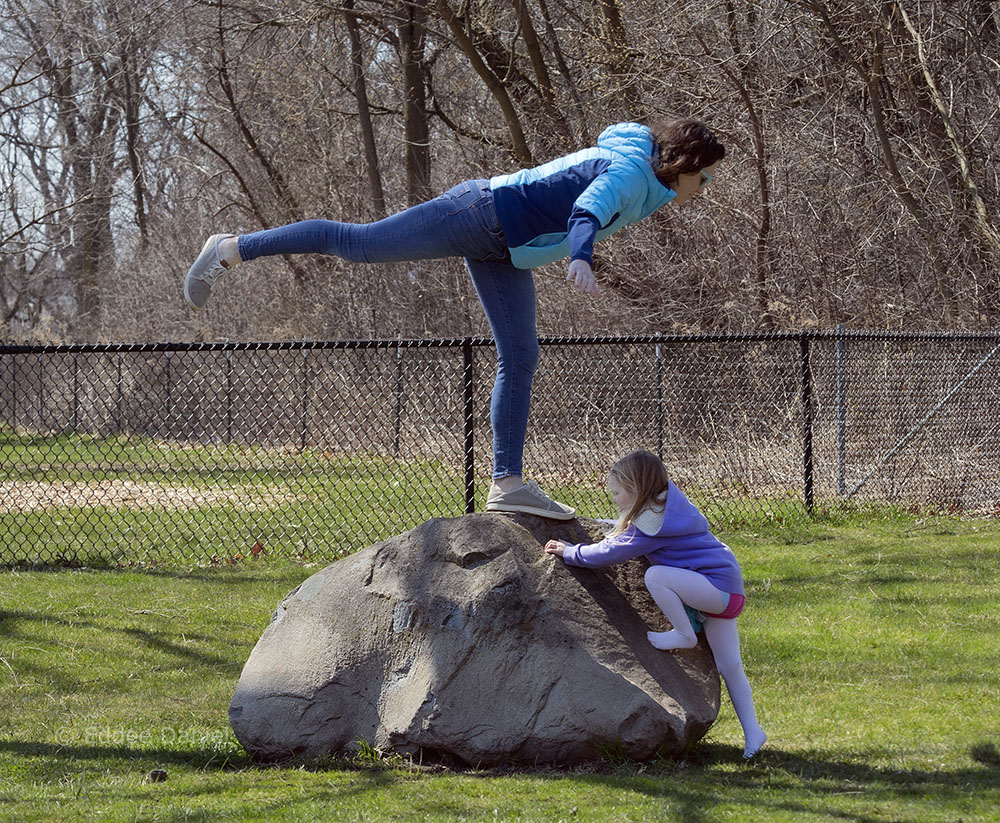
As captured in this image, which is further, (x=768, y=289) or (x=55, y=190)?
(x=55, y=190)

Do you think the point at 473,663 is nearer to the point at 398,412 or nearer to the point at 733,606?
the point at 733,606

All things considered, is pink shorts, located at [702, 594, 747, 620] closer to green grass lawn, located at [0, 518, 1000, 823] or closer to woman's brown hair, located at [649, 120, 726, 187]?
green grass lawn, located at [0, 518, 1000, 823]

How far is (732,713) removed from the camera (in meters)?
4.90

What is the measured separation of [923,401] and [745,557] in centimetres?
328

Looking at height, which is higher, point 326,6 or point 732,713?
point 326,6

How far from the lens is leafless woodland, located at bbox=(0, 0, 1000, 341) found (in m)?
11.9

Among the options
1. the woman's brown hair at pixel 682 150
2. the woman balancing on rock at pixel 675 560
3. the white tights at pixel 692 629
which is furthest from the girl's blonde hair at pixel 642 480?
the woman's brown hair at pixel 682 150

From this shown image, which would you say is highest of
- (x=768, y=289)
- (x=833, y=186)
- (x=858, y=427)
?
(x=833, y=186)

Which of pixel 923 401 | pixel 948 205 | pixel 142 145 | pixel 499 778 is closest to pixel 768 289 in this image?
pixel 948 205

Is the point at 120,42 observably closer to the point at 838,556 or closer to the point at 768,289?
the point at 768,289

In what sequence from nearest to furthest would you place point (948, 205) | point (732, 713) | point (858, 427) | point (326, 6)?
point (732, 713) → point (858, 427) → point (948, 205) → point (326, 6)

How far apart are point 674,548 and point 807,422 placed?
562cm

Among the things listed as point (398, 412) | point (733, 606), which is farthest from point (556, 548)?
point (398, 412)

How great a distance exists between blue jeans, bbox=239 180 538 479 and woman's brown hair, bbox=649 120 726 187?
0.66 meters
